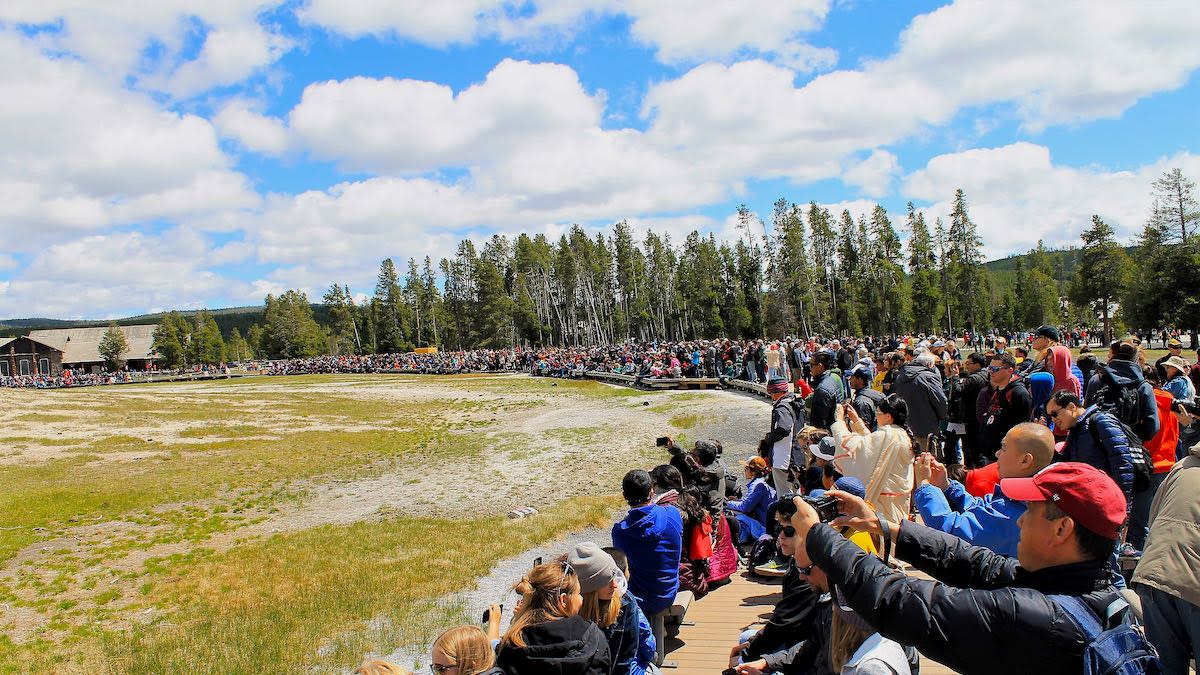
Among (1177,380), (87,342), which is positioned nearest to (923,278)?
(1177,380)

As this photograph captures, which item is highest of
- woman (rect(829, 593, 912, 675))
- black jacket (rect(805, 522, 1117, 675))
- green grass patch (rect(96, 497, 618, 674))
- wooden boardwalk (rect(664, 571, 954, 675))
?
black jacket (rect(805, 522, 1117, 675))

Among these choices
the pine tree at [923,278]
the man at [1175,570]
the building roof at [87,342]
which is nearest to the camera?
the man at [1175,570]

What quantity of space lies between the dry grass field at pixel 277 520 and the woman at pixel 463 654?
428 centimetres

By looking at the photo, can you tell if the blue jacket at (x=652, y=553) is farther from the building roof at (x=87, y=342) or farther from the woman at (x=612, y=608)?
the building roof at (x=87, y=342)

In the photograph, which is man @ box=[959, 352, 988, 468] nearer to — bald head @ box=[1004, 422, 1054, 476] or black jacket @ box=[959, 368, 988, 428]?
black jacket @ box=[959, 368, 988, 428]

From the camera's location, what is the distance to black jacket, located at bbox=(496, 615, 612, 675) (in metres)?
A: 3.15

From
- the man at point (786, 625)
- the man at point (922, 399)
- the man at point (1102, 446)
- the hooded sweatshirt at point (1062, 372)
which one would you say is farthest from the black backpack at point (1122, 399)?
the man at point (786, 625)

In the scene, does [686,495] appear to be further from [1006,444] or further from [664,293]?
[664,293]

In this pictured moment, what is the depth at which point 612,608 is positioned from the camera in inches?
147

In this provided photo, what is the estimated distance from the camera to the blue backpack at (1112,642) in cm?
196

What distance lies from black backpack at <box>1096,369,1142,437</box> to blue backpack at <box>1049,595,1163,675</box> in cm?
465

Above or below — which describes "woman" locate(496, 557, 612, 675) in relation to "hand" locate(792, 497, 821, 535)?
below

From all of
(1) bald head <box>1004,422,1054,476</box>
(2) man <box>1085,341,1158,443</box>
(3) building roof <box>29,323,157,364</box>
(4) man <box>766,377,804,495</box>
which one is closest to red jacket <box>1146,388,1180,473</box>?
(2) man <box>1085,341,1158,443</box>

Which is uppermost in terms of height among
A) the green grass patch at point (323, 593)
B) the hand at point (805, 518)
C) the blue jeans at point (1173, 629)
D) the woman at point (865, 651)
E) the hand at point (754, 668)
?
the hand at point (805, 518)
